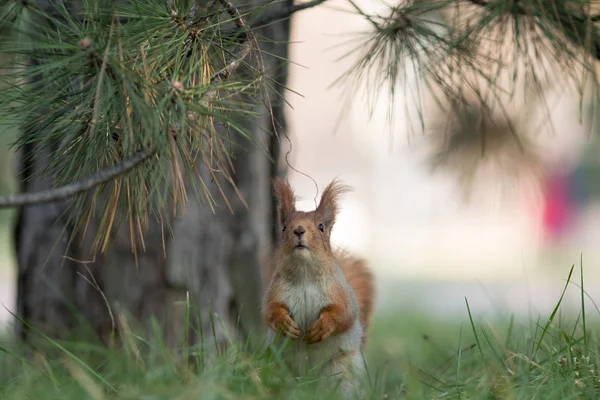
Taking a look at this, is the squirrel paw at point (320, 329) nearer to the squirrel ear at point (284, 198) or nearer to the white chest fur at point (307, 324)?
the white chest fur at point (307, 324)

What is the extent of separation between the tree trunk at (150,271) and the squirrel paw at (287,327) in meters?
0.75

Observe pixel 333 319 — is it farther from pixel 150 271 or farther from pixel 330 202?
pixel 150 271

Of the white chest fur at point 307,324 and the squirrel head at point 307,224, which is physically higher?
the squirrel head at point 307,224

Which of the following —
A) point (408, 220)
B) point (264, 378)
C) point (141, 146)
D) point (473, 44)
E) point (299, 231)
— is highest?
point (473, 44)

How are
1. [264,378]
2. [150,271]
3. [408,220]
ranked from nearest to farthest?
[264,378], [150,271], [408,220]

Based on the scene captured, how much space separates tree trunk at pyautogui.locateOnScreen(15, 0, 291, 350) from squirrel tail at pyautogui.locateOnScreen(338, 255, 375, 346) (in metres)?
0.36

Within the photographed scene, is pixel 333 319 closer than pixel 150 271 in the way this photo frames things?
Yes

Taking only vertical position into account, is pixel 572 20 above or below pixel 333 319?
above

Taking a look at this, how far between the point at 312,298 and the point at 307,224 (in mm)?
186

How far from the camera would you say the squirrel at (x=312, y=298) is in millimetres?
1961

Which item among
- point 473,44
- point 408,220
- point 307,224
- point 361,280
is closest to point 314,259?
point 307,224

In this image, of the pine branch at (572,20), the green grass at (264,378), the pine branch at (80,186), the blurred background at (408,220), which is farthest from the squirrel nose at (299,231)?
the blurred background at (408,220)

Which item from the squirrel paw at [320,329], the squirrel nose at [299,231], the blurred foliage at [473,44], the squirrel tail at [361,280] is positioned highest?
the blurred foliage at [473,44]

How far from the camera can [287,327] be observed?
6.40ft
